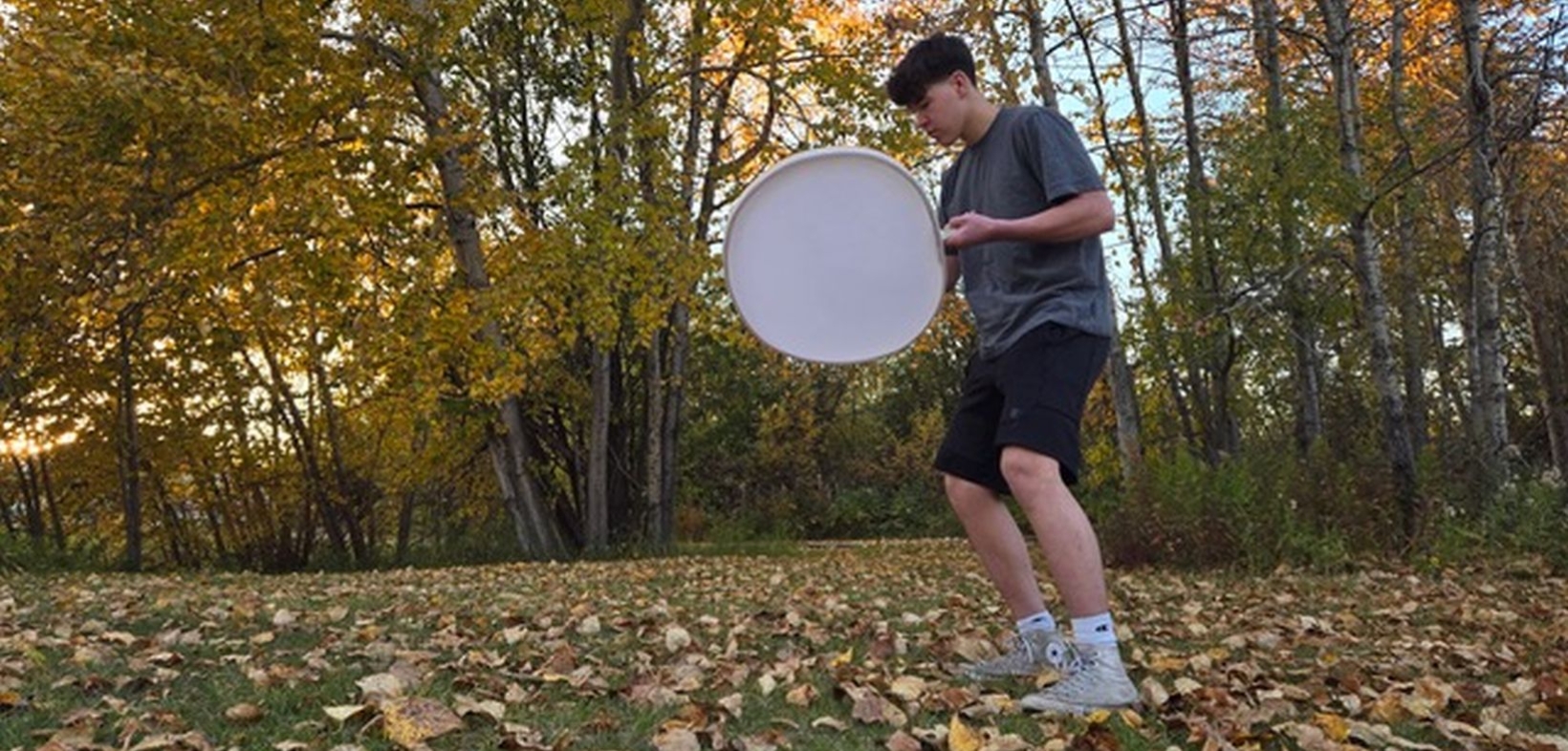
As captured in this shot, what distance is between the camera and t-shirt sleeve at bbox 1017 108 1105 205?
117 inches

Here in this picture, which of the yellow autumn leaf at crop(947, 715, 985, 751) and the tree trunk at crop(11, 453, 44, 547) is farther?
the tree trunk at crop(11, 453, 44, 547)

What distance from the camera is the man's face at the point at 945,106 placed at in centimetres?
317

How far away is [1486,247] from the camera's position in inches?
349

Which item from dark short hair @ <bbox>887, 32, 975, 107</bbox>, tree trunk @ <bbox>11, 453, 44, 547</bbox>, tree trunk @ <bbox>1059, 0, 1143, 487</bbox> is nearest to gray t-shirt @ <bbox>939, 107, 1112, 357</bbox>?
dark short hair @ <bbox>887, 32, 975, 107</bbox>

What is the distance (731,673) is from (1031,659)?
758mm

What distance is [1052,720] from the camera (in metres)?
2.72

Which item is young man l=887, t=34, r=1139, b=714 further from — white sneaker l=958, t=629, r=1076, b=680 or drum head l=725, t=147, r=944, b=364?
drum head l=725, t=147, r=944, b=364

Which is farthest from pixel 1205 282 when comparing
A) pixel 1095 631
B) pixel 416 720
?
pixel 416 720

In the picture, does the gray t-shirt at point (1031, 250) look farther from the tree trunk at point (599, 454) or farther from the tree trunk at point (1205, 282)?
the tree trunk at point (599, 454)

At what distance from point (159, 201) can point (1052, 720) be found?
10.3m

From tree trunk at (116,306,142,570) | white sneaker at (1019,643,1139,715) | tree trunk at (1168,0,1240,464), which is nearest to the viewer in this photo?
white sneaker at (1019,643,1139,715)

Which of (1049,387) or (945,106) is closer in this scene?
(1049,387)

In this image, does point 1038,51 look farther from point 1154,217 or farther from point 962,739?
point 962,739

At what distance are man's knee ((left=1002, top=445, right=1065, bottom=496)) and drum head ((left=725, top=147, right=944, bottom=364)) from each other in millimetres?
522
